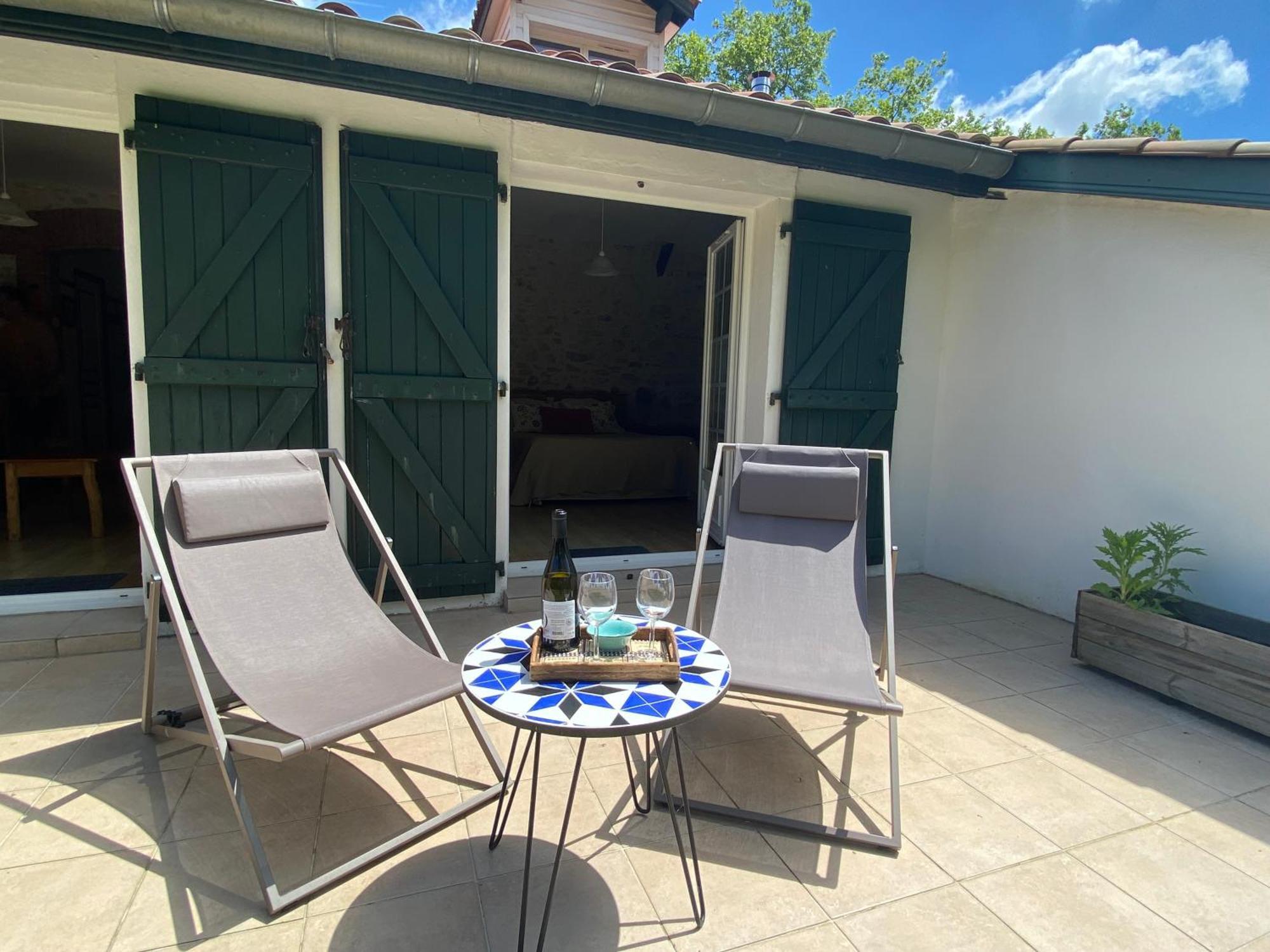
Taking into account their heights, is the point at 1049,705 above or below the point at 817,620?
below

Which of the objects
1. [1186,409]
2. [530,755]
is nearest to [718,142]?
[1186,409]

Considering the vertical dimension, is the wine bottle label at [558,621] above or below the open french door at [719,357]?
below

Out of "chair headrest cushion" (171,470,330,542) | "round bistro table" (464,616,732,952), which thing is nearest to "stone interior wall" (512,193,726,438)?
"chair headrest cushion" (171,470,330,542)

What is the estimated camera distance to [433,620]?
341 cm

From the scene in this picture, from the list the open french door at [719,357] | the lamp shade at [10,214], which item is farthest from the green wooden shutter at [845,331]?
the lamp shade at [10,214]

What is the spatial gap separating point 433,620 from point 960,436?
3.47 m

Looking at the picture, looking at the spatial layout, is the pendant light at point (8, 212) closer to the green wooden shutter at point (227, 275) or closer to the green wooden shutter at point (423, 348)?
the green wooden shutter at point (227, 275)

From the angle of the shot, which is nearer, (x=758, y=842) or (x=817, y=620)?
(x=758, y=842)

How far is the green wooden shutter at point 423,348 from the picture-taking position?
124 inches

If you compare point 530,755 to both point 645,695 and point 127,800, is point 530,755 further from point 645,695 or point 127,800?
point 127,800

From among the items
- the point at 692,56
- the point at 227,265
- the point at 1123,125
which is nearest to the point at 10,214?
the point at 227,265

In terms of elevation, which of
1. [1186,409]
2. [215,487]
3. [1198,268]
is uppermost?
[1198,268]

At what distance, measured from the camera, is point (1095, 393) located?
3.57 metres

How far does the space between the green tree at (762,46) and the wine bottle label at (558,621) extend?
21496 millimetres
